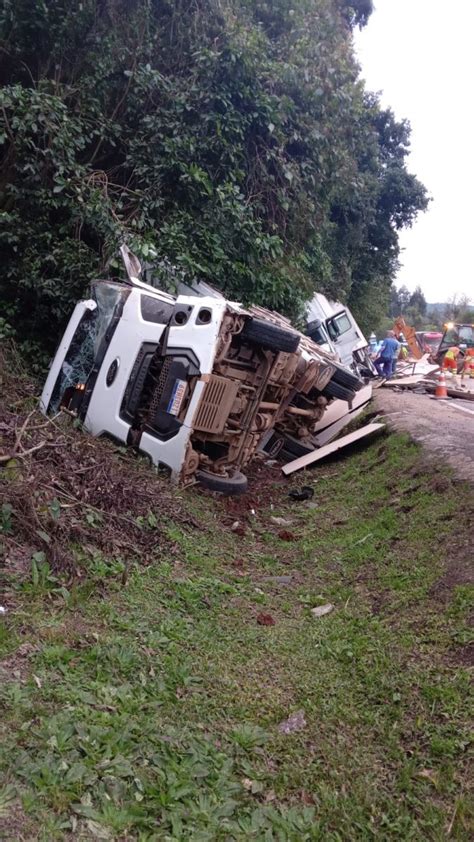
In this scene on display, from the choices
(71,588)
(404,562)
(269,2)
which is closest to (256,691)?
(71,588)

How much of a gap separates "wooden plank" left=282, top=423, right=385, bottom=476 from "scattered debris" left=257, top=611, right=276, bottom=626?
380 centimetres

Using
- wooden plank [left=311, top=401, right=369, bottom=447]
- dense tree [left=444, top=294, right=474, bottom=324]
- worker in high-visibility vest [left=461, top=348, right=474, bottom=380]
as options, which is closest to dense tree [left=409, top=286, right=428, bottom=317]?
dense tree [left=444, top=294, right=474, bottom=324]

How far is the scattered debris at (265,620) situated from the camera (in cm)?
397

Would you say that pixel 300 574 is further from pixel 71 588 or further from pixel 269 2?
pixel 269 2

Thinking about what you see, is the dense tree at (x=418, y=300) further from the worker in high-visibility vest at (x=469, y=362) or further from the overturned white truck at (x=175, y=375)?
the overturned white truck at (x=175, y=375)

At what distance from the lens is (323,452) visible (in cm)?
805

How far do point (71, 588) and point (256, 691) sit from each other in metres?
1.18

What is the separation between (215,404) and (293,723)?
3537 mm

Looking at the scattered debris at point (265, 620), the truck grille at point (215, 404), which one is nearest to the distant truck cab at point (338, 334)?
the truck grille at point (215, 404)

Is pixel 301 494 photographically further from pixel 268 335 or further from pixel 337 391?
pixel 337 391

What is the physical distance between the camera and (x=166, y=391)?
6.14m

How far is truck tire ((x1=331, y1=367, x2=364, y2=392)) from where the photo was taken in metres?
8.30

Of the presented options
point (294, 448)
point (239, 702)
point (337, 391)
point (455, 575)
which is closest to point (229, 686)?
point (239, 702)

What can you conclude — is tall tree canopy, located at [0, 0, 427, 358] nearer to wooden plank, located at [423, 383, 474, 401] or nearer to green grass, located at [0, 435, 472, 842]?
wooden plank, located at [423, 383, 474, 401]
